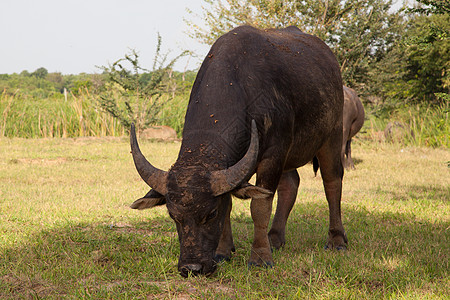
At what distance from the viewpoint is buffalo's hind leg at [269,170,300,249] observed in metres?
4.90

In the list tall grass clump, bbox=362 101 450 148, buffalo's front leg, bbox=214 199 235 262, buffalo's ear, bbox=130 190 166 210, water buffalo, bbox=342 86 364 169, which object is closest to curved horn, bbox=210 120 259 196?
buffalo's ear, bbox=130 190 166 210

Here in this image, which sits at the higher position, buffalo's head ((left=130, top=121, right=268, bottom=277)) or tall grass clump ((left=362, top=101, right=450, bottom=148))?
tall grass clump ((left=362, top=101, right=450, bottom=148))

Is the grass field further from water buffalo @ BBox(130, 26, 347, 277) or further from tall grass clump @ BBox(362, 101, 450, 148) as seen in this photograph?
tall grass clump @ BBox(362, 101, 450, 148)

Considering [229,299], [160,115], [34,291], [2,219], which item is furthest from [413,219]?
[160,115]

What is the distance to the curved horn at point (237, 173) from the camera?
133 inches

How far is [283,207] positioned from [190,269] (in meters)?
1.86

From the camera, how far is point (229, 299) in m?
3.31

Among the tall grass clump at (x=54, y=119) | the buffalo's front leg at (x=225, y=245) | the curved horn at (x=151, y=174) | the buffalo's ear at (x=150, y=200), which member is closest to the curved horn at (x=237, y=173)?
the curved horn at (x=151, y=174)

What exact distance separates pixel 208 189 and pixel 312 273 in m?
1.25

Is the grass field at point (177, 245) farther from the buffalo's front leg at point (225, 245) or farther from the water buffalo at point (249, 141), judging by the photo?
the water buffalo at point (249, 141)

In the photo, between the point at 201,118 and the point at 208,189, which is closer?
the point at 208,189

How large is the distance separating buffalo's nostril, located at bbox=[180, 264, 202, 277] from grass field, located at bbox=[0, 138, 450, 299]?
0.33 feet

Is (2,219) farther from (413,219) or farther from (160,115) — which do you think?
(160,115)

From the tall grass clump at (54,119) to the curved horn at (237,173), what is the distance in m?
14.5
